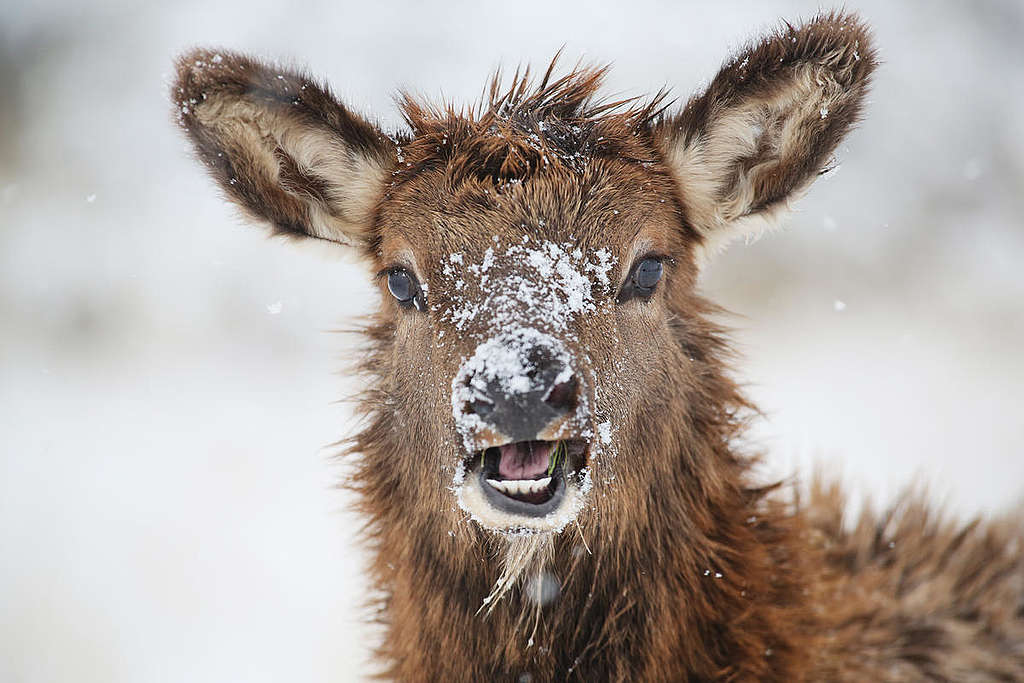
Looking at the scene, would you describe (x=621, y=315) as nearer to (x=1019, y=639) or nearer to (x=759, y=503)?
(x=759, y=503)

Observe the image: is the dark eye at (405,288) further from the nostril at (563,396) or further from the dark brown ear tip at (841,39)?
the dark brown ear tip at (841,39)

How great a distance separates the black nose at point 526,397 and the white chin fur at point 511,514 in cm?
29

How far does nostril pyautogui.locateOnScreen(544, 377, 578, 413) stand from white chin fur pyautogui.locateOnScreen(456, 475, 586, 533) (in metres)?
0.31

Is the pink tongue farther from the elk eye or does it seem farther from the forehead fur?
the forehead fur

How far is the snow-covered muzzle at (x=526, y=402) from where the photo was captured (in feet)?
9.30

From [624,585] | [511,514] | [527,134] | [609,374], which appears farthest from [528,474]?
[527,134]

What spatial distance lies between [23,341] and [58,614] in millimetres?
5292

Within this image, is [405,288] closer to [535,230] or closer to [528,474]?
[535,230]

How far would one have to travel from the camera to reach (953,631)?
13.0 ft

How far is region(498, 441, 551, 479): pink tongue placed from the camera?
2998mm

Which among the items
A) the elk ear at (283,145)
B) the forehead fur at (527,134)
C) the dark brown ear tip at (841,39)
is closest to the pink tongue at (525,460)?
the forehead fur at (527,134)

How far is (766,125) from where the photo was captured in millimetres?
3748

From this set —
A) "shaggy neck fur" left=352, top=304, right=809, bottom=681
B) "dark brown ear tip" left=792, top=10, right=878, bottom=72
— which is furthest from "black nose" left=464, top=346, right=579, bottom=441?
"dark brown ear tip" left=792, top=10, right=878, bottom=72

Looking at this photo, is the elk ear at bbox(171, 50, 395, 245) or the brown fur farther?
the elk ear at bbox(171, 50, 395, 245)
